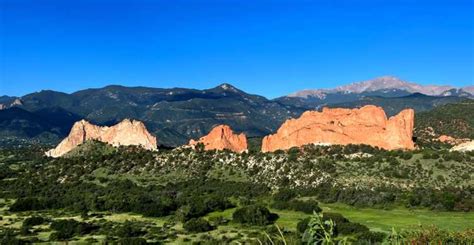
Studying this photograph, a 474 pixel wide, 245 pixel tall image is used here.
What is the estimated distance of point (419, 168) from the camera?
92000 mm

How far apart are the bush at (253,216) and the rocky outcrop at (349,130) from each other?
5043 centimetres

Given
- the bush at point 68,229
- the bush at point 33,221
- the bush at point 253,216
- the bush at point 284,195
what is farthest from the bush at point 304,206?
the bush at point 33,221

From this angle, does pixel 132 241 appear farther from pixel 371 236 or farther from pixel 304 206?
pixel 304 206

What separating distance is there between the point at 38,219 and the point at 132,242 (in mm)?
22716

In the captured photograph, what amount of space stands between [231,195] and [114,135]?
63.7 meters

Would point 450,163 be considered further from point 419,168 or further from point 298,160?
point 298,160

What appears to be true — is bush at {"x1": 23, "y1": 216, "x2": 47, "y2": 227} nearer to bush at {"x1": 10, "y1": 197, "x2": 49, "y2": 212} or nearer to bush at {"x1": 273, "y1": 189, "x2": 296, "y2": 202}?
bush at {"x1": 10, "y1": 197, "x2": 49, "y2": 212}

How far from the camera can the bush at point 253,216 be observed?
64.4m

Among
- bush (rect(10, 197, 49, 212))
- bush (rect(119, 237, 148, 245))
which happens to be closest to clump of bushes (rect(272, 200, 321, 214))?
bush (rect(119, 237, 148, 245))

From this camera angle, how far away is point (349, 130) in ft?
379

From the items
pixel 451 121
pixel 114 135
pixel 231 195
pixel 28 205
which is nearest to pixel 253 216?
pixel 231 195

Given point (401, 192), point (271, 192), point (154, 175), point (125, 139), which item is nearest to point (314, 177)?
point (271, 192)

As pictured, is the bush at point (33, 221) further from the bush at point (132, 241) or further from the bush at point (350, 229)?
the bush at point (350, 229)

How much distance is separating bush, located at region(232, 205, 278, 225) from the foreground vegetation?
142 mm
